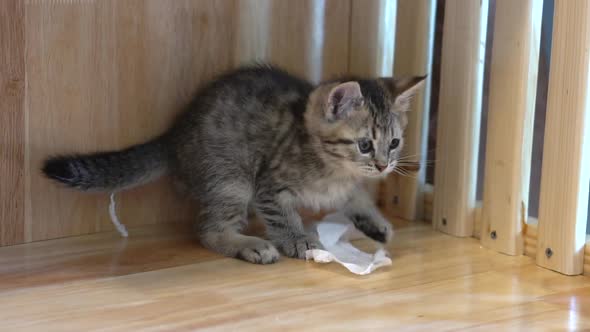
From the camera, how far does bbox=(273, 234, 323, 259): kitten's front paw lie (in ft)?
5.98

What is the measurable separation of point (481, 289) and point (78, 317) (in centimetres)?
84

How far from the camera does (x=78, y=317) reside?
1405mm

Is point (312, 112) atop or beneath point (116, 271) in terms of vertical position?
atop

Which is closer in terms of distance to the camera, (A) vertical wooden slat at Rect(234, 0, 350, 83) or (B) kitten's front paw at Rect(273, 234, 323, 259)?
(B) kitten's front paw at Rect(273, 234, 323, 259)

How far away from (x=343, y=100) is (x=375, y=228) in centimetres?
40

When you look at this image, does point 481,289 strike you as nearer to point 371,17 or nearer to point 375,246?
point 375,246

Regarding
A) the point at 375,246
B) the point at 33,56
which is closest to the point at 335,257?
the point at 375,246

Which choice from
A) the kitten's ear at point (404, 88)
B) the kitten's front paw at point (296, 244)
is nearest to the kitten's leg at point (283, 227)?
the kitten's front paw at point (296, 244)

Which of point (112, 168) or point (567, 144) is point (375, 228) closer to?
point (567, 144)

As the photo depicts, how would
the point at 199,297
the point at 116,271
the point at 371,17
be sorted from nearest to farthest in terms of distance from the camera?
1. the point at 199,297
2. the point at 116,271
3. the point at 371,17

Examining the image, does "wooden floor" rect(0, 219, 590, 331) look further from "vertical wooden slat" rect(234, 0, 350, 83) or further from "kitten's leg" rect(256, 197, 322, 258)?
"vertical wooden slat" rect(234, 0, 350, 83)

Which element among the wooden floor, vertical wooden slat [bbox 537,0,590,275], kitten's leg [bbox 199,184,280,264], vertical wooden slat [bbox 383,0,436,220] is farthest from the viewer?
vertical wooden slat [bbox 383,0,436,220]

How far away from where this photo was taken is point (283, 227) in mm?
1886

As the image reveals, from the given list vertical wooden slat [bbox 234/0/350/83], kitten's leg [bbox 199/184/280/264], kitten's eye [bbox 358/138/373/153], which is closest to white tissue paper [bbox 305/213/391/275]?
kitten's leg [bbox 199/184/280/264]
